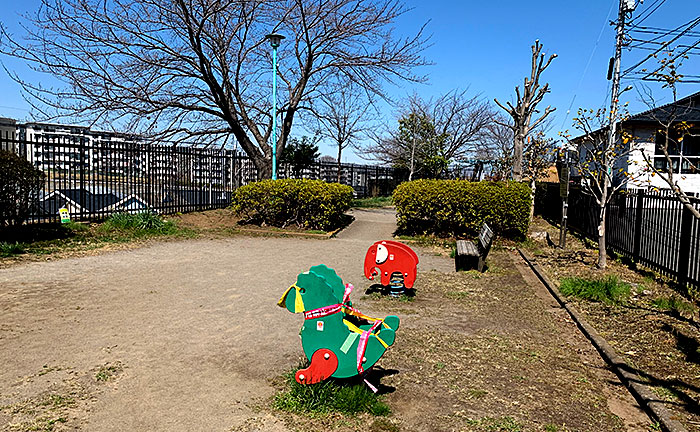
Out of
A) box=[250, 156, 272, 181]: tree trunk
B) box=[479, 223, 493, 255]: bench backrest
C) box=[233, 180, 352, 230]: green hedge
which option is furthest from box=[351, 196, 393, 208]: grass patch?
box=[479, 223, 493, 255]: bench backrest

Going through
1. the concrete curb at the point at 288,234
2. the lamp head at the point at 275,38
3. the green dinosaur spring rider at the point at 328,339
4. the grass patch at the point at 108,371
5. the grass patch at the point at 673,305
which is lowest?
the grass patch at the point at 108,371

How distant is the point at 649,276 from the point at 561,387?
5.22 meters

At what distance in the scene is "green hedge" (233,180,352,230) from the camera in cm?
1330

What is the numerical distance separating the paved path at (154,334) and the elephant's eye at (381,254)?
1037 mm

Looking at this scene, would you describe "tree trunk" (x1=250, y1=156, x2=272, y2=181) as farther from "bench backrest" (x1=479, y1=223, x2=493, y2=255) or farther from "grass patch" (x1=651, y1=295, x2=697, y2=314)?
"grass patch" (x1=651, y1=295, x2=697, y2=314)

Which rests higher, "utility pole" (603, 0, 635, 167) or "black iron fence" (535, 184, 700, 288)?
"utility pole" (603, 0, 635, 167)

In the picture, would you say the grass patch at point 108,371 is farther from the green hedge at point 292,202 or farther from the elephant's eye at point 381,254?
the green hedge at point 292,202

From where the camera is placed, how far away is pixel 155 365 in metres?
4.14

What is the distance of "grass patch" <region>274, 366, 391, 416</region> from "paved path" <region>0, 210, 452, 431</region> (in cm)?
22

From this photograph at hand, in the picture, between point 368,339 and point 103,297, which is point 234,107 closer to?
point 103,297

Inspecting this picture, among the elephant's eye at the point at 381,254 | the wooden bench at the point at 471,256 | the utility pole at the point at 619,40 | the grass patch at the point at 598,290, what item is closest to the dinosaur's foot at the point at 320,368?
the elephant's eye at the point at 381,254

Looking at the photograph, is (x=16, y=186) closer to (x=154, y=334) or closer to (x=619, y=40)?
(x=154, y=334)

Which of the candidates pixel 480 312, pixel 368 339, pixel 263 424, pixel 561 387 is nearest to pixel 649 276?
pixel 480 312

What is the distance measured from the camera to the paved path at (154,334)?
3449 mm
